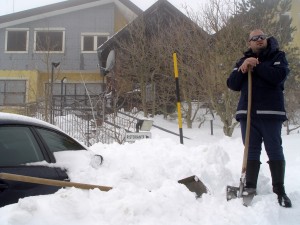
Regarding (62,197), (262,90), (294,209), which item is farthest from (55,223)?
(262,90)

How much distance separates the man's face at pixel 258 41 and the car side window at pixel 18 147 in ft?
7.93

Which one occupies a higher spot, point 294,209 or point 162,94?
point 162,94

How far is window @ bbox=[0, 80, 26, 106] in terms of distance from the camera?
20.0m

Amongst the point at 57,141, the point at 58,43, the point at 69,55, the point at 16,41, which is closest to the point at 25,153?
the point at 57,141

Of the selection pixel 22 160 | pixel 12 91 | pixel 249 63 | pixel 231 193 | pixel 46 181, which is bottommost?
pixel 231 193

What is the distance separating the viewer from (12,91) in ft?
65.8

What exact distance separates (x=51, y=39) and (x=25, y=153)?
18.7 metres

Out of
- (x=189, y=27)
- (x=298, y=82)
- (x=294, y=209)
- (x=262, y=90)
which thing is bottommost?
(x=294, y=209)

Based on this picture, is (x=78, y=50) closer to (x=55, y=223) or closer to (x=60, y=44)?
(x=60, y=44)

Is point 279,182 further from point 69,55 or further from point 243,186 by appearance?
point 69,55

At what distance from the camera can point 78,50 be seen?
20.3 m

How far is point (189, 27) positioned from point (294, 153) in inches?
243

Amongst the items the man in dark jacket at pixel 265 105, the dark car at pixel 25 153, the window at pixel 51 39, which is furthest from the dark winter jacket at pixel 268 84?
the window at pixel 51 39

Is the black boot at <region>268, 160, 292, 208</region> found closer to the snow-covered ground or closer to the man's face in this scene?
the snow-covered ground
